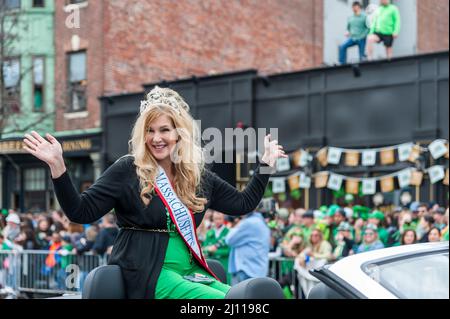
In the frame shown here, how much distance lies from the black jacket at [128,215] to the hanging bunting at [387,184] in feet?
42.9

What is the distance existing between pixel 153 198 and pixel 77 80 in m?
19.7

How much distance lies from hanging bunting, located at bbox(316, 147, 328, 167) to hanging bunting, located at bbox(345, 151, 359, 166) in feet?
1.70

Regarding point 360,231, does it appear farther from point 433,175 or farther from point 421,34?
point 421,34

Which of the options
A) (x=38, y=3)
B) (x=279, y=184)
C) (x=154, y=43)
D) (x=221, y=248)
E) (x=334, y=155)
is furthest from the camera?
(x=154, y=43)

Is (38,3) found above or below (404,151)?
above

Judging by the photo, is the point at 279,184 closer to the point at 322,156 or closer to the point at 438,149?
the point at 322,156

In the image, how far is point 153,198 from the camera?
11.6 ft

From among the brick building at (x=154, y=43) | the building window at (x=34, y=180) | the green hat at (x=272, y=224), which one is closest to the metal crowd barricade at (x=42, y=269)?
the green hat at (x=272, y=224)

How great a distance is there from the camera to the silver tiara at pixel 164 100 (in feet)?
12.0

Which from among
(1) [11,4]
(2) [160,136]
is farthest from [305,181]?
(2) [160,136]

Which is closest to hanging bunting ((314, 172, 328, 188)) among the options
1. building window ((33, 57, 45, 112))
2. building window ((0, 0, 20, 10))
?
building window ((0, 0, 20, 10))

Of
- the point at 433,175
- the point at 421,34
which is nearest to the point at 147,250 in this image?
the point at 433,175

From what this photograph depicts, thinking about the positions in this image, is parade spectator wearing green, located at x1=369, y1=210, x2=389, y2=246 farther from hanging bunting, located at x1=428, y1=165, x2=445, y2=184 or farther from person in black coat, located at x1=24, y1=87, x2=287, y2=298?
person in black coat, located at x1=24, y1=87, x2=287, y2=298

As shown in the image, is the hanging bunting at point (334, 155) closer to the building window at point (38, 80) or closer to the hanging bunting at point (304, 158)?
the hanging bunting at point (304, 158)
